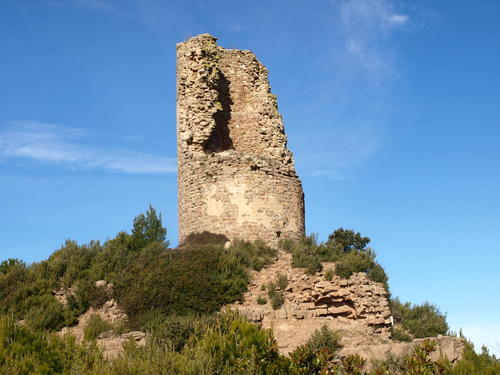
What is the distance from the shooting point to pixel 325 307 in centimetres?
1642

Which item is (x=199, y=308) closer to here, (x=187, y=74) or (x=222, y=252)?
(x=222, y=252)

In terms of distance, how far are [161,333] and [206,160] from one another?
7585 mm

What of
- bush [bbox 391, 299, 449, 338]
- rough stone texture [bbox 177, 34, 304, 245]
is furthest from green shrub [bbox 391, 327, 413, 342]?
rough stone texture [bbox 177, 34, 304, 245]

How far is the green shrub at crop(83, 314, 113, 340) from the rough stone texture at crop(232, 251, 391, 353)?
11.2ft

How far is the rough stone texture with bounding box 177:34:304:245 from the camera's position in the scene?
63.8 feet

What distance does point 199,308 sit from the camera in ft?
51.0

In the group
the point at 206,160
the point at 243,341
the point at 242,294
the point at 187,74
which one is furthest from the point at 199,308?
the point at 187,74

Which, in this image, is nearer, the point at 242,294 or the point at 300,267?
the point at 242,294

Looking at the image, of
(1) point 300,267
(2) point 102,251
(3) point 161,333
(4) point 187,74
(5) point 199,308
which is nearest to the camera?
(3) point 161,333

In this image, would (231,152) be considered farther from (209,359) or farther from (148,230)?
(209,359)

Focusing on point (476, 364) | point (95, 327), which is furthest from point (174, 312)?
point (476, 364)

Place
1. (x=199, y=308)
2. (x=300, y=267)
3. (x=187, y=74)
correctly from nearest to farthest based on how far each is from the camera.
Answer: (x=199, y=308) → (x=300, y=267) → (x=187, y=74)

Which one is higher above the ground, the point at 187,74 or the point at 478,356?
the point at 187,74

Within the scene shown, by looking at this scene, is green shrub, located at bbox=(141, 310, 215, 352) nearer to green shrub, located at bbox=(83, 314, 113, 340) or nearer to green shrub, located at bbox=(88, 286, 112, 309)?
green shrub, located at bbox=(83, 314, 113, 340)
